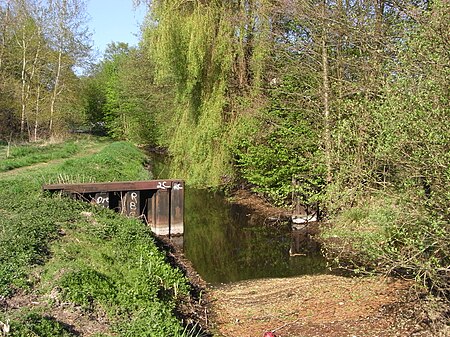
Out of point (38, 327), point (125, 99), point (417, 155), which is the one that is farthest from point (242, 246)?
point (125, 99)

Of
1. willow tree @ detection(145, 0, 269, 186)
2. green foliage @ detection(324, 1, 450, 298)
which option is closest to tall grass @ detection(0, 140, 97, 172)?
willow tree @ detection(145, 0, 269, 186)

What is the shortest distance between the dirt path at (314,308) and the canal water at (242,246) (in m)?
1.24

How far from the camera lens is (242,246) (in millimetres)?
14062

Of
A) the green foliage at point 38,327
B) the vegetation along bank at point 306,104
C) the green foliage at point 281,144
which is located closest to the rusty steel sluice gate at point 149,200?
the vegetation along bank at point 306,104

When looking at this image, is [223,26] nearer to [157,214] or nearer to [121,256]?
[157,214]

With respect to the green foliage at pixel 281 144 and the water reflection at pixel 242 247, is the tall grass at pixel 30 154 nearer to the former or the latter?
the water reflection at pixel 242 247

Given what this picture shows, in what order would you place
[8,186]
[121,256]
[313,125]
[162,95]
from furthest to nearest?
[162,95]
[313,125]
[8,186]
[121,256]

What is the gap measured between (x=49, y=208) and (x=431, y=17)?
27.5ft

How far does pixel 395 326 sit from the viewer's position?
303 inches

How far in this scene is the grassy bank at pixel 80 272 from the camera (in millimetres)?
6125

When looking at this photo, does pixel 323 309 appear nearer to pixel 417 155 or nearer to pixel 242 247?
pixel 417 155

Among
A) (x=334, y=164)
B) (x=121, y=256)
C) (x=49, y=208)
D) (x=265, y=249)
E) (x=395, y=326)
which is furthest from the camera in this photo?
(x=265, y=249)

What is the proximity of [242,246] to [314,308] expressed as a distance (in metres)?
5.50

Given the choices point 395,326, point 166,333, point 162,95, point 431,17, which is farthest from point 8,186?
point 162,95
